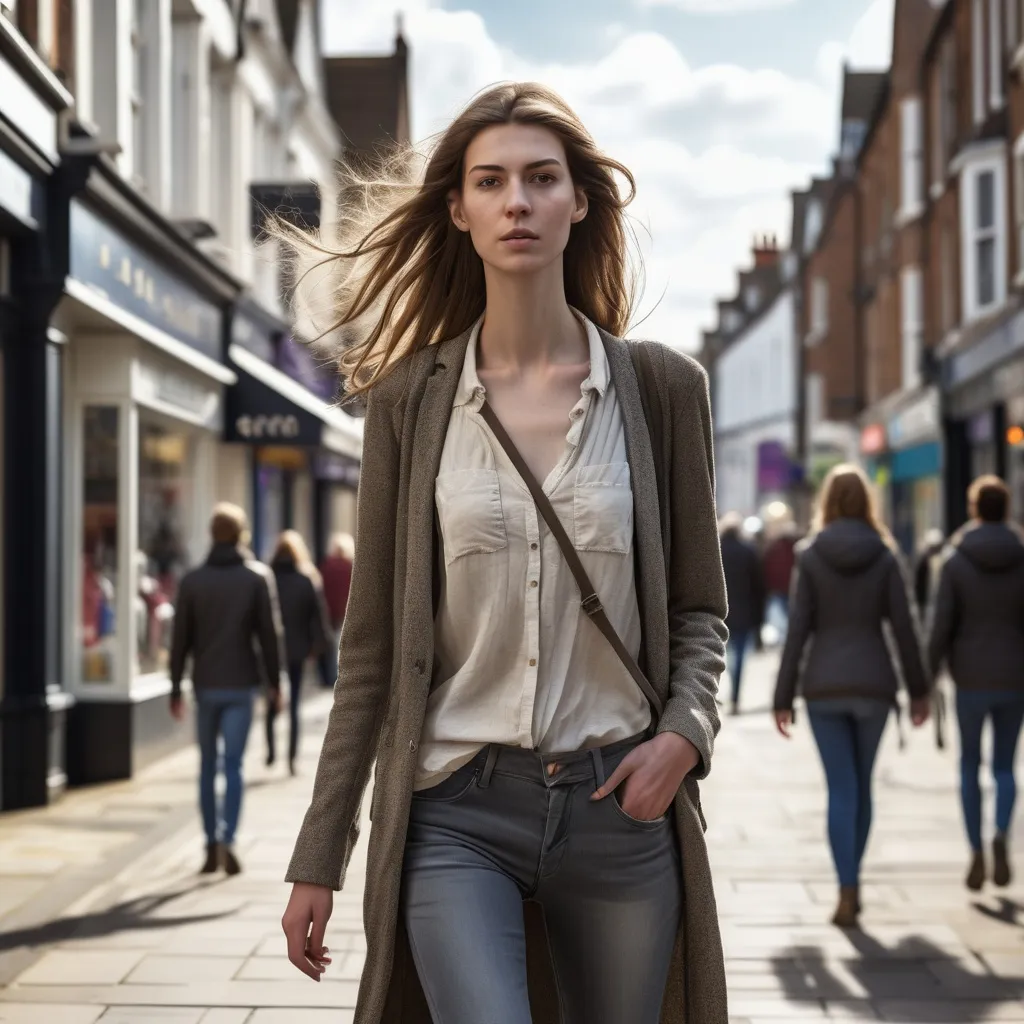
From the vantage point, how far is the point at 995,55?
19672mm

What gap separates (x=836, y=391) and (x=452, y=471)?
3882 cm

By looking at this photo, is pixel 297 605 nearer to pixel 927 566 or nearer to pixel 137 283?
pixel 137 283

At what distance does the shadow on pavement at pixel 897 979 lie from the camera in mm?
5434

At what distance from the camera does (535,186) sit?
2.47 m

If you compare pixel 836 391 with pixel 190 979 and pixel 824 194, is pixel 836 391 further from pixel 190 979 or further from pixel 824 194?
pixel 190 979

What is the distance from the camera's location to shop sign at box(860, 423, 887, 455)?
3180cm

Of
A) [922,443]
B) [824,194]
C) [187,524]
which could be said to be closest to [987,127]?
[922,443]

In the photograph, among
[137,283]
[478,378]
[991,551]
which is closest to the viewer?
[478,378]

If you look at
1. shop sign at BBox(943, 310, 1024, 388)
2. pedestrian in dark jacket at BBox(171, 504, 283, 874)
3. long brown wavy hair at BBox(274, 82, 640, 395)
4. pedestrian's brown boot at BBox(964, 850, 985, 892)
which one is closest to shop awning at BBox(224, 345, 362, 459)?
pedestrian in dark jacket at BBox(171, 504, 283, 874)

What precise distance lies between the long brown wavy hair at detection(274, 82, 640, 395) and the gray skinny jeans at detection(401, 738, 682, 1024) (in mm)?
670

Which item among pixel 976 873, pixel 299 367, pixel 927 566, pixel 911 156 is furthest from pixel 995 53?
pixel 976 873

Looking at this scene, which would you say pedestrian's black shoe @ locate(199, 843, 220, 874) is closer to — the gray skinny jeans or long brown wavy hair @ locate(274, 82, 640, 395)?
long brown wavy hair @ locate(274, 82, 640, 395)

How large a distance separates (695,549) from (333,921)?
4587 millimetres

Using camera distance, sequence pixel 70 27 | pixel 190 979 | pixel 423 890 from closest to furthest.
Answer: pixel 423 890, pixel 190 979, pixel 70 27
